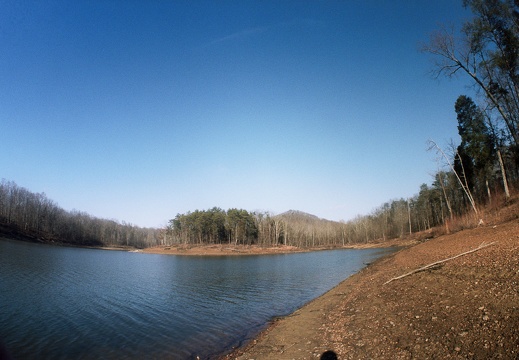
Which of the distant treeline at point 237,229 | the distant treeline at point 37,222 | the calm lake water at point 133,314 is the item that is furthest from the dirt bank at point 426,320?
the distant treeline at point 37,222

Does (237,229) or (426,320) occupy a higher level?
(237,229)

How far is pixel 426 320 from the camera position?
9.05 m

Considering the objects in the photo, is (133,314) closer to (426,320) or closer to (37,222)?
(426,320)

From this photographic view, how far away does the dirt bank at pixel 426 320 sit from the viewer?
7.11 metres

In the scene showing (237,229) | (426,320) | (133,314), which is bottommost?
(133,314)

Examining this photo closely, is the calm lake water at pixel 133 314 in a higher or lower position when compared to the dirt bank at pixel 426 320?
lower

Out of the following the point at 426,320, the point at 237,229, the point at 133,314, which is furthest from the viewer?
the point at 237,229

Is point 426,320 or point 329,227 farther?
point 329,227

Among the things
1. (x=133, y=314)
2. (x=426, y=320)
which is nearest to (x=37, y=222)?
(x=133, y=314)

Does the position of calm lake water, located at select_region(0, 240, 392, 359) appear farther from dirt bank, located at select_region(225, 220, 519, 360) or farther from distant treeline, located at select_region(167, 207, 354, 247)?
distant treeline, located at select_region(167, 207, 354, 247)

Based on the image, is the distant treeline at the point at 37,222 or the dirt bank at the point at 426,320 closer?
the dirt bank at the point at 426,320

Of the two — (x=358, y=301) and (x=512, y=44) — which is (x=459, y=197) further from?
(x=358, y=301)

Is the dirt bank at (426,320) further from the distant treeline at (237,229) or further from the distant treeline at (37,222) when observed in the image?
the distant treeline at (37,222)

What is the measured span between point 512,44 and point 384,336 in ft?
73.1
